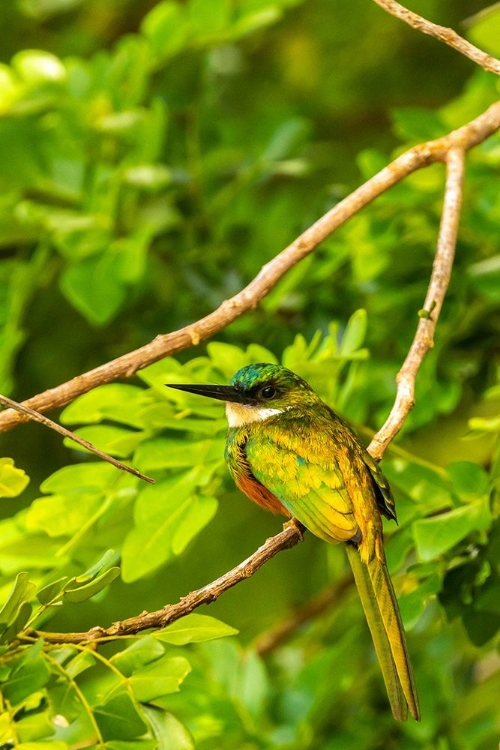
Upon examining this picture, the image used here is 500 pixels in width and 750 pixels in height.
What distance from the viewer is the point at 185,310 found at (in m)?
2.46

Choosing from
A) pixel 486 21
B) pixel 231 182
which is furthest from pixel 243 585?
pixel 486 21

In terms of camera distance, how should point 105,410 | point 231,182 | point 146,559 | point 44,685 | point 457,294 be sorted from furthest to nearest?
1. point 231,182
2. point 457,294
3. point 105,410
4. point 146,559
5. point 44,685

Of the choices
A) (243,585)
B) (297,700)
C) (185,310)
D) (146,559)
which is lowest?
(243,585)

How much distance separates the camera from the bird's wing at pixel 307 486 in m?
1.46

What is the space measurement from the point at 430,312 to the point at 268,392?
0.30m

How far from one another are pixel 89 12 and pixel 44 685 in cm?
271

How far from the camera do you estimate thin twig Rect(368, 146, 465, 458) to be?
4.97 ft

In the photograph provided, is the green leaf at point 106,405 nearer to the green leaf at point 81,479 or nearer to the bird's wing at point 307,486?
the green leaf at point 81,479

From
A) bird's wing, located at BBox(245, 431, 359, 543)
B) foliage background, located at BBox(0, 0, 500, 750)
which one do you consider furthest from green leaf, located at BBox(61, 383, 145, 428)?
bird's wing, located at BBox(245, 431, 359, 543)

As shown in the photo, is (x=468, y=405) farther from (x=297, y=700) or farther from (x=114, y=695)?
(x=114, y=695)

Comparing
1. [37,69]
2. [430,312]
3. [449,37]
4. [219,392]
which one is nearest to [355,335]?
[430,312]

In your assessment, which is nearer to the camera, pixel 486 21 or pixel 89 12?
pixel 486 21

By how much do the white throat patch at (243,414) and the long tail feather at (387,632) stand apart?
304 mm

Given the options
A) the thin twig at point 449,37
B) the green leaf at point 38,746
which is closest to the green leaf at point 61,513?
the green leaf at point 38,746
